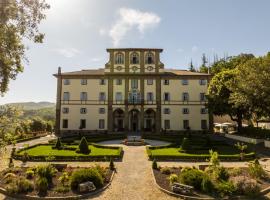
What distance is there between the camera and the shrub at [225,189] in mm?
13453

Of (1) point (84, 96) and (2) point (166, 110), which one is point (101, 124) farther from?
(2) point (166, 110)

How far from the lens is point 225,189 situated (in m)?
13.5

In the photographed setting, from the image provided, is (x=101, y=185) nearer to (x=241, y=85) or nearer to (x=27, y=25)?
(x=27, y=25)

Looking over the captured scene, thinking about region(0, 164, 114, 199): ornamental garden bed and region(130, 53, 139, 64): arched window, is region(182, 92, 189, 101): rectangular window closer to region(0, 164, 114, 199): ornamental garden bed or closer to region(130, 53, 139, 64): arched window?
region(130, 53, 139, 64): arched window

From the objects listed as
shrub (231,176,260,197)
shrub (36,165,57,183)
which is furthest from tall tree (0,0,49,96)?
shrub (231,176,260,197)

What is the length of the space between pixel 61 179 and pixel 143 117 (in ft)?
106

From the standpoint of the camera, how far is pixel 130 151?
27766 millimetres


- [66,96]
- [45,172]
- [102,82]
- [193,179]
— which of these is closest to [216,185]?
[193,179]

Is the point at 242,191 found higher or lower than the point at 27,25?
lower

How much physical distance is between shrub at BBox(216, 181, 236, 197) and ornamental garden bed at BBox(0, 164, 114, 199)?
652cm

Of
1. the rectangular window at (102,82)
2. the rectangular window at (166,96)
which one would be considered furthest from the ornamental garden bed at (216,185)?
the rectangular window at (102,82)

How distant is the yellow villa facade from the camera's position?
46.7 m

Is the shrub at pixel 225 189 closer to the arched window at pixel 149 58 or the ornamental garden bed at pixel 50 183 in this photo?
the ornamental garden bed at pixel 50 183

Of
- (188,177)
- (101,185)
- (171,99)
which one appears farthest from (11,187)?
(171,99)
